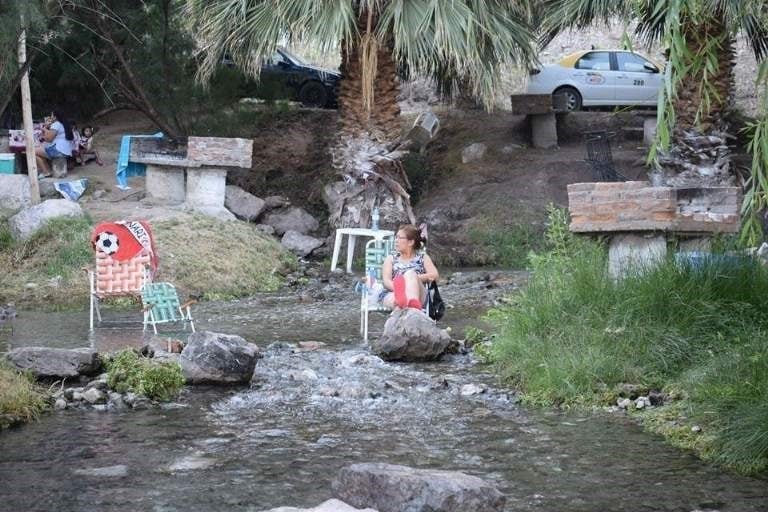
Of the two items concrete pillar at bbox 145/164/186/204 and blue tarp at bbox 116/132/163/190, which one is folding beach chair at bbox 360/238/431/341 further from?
blue tarp at bbox 116/132/163/190

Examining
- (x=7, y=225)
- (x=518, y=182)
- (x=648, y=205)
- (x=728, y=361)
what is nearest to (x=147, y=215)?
(x=7, y=225)

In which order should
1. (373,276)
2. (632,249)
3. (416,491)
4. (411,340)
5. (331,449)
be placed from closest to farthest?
(416,491) → (331,449) → (632,249) → (411,340) → (373,276)

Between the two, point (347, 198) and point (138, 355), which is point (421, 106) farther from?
point (138, 355)

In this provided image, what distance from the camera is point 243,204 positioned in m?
18.8

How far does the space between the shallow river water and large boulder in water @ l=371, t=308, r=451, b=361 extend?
172mm

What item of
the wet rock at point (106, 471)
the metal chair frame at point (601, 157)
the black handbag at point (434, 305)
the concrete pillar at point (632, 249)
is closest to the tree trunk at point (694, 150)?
the metal chair frame at point (601, 157)

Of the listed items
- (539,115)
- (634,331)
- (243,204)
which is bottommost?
(634,331)

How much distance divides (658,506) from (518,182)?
14838 mm

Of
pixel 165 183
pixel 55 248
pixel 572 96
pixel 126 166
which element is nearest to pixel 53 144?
pixel 126 166

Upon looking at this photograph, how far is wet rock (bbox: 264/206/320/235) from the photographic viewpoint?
62.1 feet

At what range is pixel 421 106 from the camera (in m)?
27.9

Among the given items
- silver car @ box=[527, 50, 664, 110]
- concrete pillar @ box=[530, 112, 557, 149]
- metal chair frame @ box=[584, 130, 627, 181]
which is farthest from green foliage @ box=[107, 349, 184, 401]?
silver car @ box=[527, 50, 664, 110]

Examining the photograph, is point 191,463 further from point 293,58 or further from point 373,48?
point 293,58

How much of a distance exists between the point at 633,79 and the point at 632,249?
1702 cm
